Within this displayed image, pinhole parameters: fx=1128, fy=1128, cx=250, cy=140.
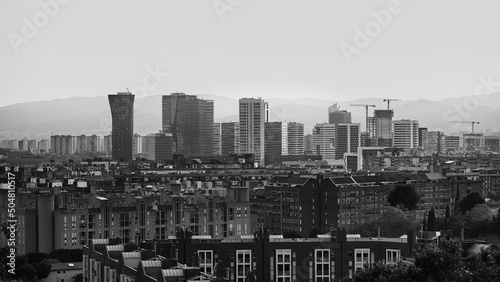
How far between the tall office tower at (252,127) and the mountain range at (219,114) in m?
19.1

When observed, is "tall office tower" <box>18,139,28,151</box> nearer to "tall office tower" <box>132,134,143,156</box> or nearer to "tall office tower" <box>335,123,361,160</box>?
"tall office tower" <box>132,134,143,156</box>

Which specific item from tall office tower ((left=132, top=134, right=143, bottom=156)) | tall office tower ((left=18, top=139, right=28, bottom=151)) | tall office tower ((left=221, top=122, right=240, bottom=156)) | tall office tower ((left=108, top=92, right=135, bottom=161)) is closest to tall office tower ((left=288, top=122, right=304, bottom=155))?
tall office tower ((left=221, top=122, right=240, bottom=156))

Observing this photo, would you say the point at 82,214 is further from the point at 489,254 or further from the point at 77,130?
the point at 77,130

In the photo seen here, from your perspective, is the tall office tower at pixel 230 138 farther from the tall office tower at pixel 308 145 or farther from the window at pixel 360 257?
the window at pixel 360 257

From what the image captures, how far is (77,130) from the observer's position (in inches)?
5389

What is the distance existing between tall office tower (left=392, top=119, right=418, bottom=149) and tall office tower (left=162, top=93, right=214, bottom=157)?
26.2 metres

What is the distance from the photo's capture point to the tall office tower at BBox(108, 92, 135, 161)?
118 meters

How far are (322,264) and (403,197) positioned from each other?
87.7ft

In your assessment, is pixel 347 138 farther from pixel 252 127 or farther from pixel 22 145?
pixel 22 145

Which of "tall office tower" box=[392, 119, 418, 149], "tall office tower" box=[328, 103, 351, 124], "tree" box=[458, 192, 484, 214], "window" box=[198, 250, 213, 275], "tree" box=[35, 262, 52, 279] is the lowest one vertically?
"tree" box=[35, 262, 52, 279]

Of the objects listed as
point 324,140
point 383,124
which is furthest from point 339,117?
point 324,140

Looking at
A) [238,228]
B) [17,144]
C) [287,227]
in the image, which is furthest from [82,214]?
[17,144]

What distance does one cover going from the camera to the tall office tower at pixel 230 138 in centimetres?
13000

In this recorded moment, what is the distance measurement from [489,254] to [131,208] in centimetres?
2078
